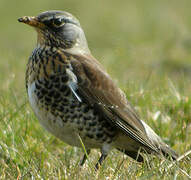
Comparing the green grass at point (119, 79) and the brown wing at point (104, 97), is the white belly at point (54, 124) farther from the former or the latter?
the brown wing at point (104, 97)

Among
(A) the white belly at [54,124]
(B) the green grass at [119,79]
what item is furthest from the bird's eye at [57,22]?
(B) the green grass at [119,79]

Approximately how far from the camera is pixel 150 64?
344 inches

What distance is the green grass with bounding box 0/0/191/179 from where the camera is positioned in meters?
3.90

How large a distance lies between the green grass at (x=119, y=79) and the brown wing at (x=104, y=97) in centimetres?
25

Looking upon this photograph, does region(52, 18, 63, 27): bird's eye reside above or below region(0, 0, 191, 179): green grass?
above

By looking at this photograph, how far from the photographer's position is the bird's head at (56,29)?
15.4 ft

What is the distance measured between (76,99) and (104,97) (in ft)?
1.12

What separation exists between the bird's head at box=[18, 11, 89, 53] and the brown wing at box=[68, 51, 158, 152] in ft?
0.85

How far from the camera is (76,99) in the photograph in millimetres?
4316

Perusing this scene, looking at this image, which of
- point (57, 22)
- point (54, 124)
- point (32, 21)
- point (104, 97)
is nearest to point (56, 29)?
point (57, 22)

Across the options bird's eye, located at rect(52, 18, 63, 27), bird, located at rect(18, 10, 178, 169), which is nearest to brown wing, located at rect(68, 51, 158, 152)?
bird, located at rect(18, 10, 178, 169)

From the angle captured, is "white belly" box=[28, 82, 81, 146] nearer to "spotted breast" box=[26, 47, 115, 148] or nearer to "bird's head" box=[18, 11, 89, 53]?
"spotted breast" box=[26, 47, 115, 148]

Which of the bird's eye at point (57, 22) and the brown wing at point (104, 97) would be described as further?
the bird's eye at point (57, 22)

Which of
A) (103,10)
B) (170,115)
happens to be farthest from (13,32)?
(170,115)
